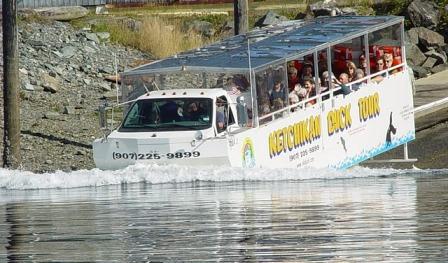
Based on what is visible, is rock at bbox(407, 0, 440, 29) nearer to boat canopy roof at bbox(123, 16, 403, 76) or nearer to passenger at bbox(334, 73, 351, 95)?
boat canopy roof at bbox(123, 16, 403, 76)

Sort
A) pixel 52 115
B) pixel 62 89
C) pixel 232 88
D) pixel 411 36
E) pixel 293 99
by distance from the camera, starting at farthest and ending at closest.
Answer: pixel 411 36 < pixel 62 89 < pixel 52 115 < pixel 293 99 < pixel 232 88

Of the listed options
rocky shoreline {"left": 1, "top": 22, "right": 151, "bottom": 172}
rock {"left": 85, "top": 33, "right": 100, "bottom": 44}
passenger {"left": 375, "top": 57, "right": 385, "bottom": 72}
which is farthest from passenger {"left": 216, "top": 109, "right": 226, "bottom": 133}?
rock {"left": 85, "top": 33, "right": 100, "bottom": 44}

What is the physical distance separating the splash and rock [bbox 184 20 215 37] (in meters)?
19.3

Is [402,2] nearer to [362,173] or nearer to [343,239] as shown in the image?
[362,173]

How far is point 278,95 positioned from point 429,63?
14755mm

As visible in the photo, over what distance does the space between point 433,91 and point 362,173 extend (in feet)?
32.0

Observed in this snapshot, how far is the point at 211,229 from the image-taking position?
1884cm

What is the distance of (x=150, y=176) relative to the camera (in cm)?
2625

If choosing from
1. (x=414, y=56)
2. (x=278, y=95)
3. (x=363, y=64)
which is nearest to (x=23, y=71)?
(x=414, y=56)

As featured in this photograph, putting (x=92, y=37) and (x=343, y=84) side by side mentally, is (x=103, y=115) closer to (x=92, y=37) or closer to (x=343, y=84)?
(x=343, y=84)

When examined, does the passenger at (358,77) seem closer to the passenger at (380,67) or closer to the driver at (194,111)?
the passenger at (380,67)

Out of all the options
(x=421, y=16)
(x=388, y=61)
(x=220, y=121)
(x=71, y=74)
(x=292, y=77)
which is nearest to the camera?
(x=220, y=121)

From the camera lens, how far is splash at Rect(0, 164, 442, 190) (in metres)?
26.3

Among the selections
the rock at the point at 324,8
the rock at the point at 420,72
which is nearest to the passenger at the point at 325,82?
the rock at the point at 420,72
